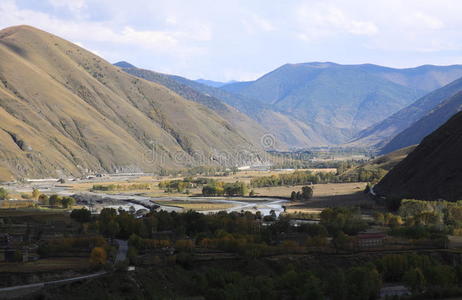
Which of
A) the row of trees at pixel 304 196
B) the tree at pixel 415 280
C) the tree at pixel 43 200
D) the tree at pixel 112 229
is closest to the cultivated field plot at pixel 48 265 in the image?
the tree at pixel 112 229

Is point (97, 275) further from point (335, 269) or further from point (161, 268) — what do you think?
point (335, 269)

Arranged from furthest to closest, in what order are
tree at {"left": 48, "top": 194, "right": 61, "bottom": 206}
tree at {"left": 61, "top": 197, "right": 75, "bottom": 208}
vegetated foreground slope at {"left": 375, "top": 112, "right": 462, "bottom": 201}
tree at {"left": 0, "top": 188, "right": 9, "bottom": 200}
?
1. tree at {"left": 0, "top": 188, "right": 9, "bottom": 200}
2. tree at {"left": 48, "top": 194, "right": 61, "bottom": 206}
3. tree at {"left": 61, "top": 197, "right": 75, "bottom": 208}
4. vegetated foreground slope at {"left": 375, "top": 112, "right": 462, "bottom": 201}

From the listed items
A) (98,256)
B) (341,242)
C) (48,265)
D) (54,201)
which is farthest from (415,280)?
(54,201)

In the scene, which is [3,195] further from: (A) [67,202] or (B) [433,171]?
(B) [433,171]

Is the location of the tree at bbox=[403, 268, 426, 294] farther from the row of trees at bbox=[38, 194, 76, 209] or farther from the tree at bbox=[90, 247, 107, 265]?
the row of trees at bbox=[38, 194, 76, 209]

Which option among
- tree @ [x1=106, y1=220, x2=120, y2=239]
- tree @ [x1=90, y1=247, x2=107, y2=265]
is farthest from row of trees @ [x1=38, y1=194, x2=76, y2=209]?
tree @ [x1=90, y1=247, x2=107, y2=265]

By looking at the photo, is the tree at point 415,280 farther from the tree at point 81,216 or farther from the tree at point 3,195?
the tree at point 3,195
